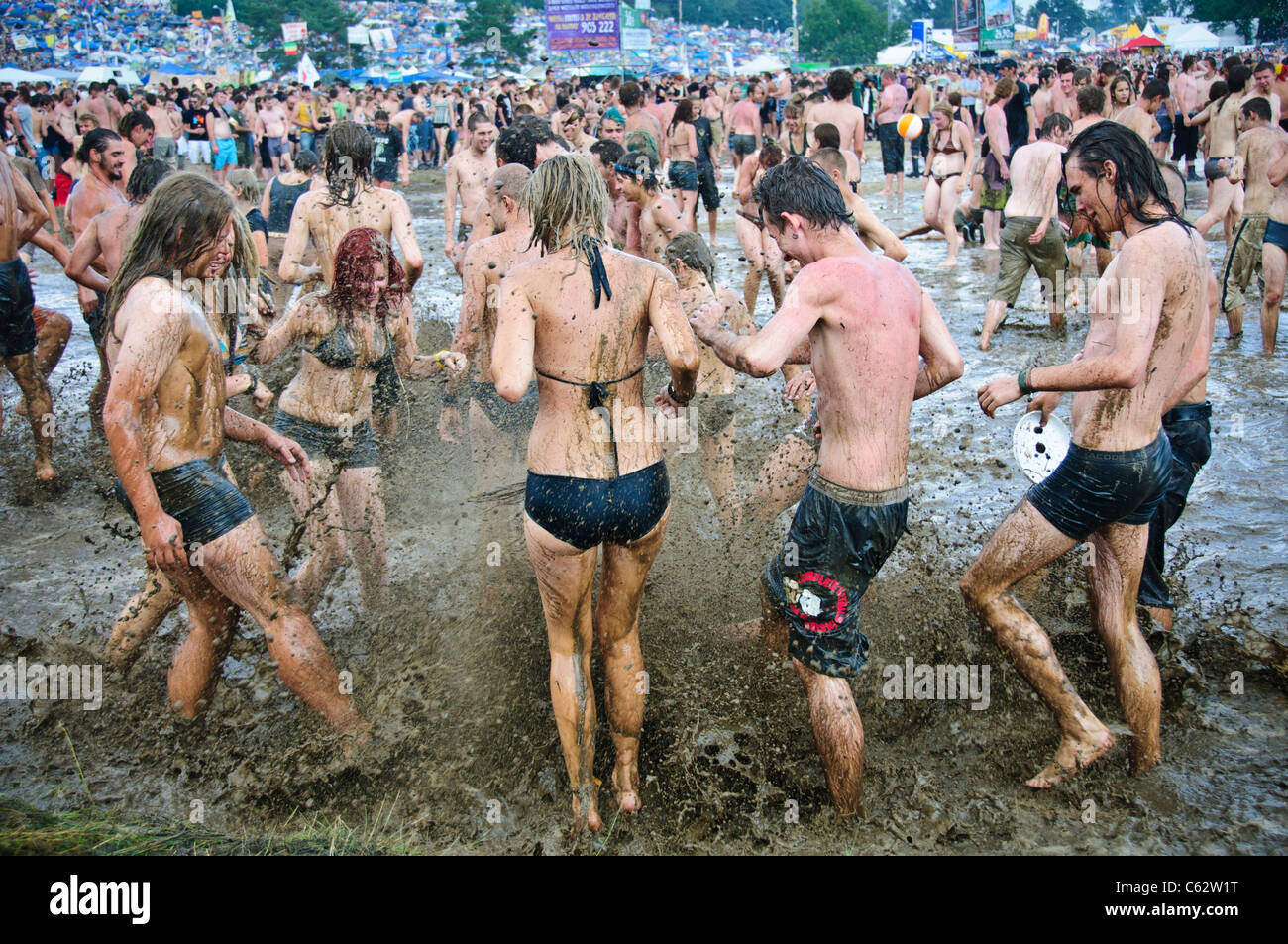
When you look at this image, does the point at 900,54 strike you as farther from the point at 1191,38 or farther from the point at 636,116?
the point at 636,116

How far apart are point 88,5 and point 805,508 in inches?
2349

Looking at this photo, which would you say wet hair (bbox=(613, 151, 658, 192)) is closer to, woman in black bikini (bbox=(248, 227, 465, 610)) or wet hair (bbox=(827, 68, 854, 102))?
woman in black bikini (bbox=(248, 227, 465, 610))

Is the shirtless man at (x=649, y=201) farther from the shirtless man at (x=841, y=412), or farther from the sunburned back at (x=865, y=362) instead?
the sunburned back at (x=865, y=362)

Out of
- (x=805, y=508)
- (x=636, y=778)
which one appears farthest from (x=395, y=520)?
(x=805, y=508)

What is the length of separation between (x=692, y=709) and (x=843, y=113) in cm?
A: 904

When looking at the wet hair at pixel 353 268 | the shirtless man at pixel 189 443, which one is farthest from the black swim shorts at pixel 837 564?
the wet hair at pixel 353 268

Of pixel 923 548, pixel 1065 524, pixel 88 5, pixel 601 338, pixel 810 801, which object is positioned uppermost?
pixel 88 5

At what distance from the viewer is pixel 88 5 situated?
4806 cm

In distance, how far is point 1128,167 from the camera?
2.90 meters

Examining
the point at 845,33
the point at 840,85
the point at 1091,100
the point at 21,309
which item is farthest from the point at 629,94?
the point at 845,33

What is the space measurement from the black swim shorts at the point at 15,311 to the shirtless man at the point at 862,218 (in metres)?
4.96

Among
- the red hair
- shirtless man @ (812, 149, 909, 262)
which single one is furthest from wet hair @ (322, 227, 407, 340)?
shirtless man @ (812, 149, 909, 262)

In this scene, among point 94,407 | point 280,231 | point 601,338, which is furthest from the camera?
point 280,231
